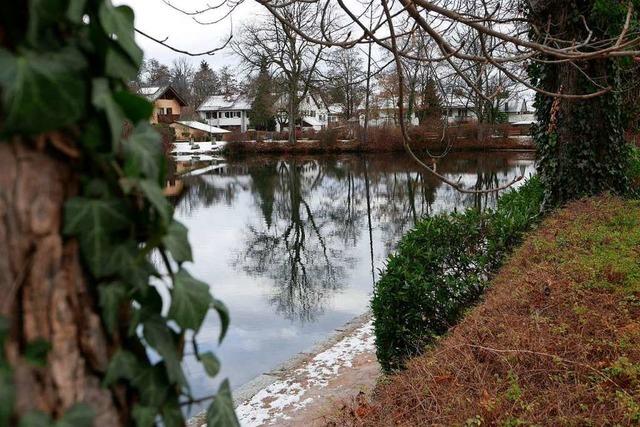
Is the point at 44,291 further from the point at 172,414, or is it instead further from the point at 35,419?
the point at 172,414

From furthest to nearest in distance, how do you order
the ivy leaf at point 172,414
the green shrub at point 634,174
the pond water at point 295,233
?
the pond water at point 295,233, the green shrub at point 634,174, the ivy leaf at point 172,414

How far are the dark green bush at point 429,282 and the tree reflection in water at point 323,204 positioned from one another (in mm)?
2179

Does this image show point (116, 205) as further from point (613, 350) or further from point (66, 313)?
point (613, 350)

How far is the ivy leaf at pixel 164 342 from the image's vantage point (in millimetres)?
869

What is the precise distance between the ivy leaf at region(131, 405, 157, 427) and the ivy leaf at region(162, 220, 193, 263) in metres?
0.24

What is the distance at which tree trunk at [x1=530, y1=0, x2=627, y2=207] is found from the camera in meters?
7.95

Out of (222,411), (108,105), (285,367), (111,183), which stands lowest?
(285,367)

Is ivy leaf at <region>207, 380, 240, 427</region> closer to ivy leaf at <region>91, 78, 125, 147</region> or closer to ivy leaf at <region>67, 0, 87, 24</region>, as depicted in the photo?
ivy leaf at <region>91, 78, 125, 147</region>

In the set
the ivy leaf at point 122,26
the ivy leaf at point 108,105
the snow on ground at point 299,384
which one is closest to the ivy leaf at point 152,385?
the ivy leaf at point 108,105

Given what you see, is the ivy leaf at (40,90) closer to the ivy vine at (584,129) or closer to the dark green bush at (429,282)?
the dark green bush at (429,282)

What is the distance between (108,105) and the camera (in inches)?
29.3

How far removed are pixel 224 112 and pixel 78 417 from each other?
67133mm

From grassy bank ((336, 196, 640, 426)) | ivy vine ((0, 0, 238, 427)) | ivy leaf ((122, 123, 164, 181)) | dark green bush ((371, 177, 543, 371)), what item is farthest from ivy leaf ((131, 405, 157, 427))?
dark green bush ((371, 177, 543, 371))

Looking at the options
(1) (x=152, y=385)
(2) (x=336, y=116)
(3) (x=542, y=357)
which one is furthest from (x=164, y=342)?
(2) (x=336, y=116)
